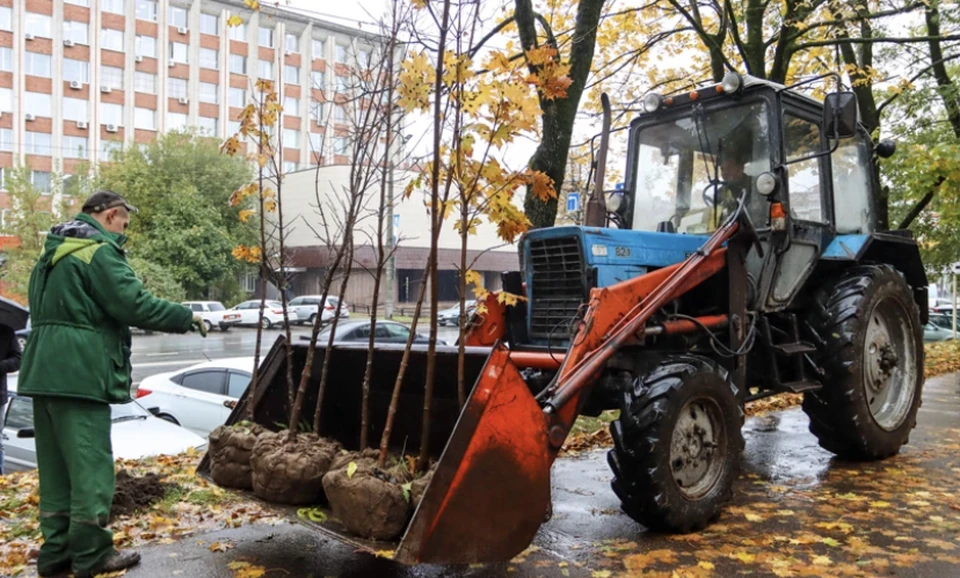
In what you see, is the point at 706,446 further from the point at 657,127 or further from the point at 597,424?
the point at 597,424

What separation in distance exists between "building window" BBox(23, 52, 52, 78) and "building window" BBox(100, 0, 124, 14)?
4.78 m

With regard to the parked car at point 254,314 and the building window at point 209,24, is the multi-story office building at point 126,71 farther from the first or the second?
the parked car at point 254,314

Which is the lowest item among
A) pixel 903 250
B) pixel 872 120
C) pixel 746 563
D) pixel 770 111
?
A: pixel 746 563

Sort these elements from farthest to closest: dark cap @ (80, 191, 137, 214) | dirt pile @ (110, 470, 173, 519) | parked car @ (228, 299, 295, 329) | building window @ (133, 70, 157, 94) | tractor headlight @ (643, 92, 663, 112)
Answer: building window @ (133, 70, 157, 94), parked car @ (228, 299, 295, 329), tractor headlight @ (643, 92, 663, 112), dirt pile @ (110, 470, 173, 519), dark cap @ (80, 191, 137, 214)

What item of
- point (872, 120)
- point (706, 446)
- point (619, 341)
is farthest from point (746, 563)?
point (872, 120)

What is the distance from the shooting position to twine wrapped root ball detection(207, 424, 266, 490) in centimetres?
463

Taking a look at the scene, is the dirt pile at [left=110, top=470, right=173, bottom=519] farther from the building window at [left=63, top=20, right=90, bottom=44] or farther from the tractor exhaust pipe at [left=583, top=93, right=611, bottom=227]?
the building window at [left=63, top=20, right=90, bottom=44]

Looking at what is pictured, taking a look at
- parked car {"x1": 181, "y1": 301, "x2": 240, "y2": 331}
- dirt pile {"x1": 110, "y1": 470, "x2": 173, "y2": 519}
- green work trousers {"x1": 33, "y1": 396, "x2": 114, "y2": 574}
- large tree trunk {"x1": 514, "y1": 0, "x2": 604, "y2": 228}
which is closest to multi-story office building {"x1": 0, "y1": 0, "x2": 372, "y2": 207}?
parked car {"x1": 181, "y1": 301, "x2": 240, "y2": 331}

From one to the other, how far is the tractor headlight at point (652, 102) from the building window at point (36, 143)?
50.7 m

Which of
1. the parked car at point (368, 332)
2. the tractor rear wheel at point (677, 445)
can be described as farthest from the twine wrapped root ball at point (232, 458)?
the parked car at point (368, 332)

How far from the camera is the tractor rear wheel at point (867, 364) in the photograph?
6.30 metres

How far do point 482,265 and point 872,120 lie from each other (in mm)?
34234

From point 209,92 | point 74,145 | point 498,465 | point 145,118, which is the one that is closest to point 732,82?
point 498,465

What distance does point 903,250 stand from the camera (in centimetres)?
761
